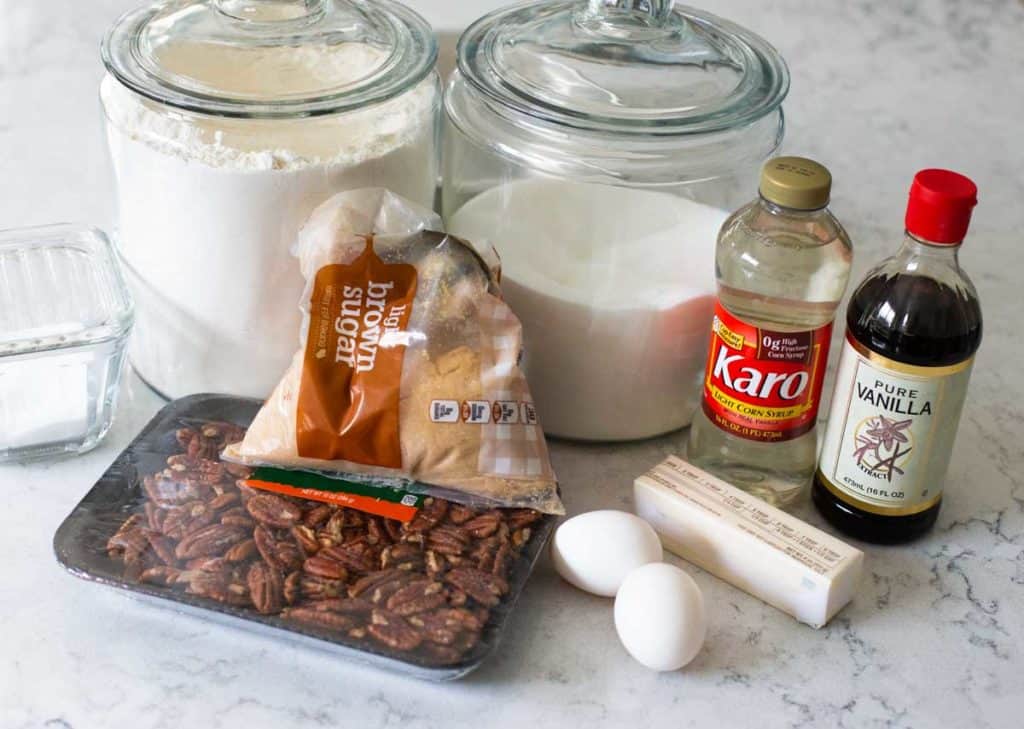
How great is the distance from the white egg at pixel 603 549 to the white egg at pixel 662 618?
39mm

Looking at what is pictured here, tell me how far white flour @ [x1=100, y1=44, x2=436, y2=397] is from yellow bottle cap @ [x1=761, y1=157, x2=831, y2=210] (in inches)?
12.1

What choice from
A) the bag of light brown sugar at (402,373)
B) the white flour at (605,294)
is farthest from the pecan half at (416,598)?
the white flour at (605,294)

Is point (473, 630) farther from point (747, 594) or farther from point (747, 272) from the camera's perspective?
point (747, 272)

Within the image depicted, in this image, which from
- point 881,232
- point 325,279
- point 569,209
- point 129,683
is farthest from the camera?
point 881,232

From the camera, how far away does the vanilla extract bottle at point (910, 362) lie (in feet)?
3.02

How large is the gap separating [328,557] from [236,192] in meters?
0.29

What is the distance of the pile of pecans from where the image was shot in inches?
36.2

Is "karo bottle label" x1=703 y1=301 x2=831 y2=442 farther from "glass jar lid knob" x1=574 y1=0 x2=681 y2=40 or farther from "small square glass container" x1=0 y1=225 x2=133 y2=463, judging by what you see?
"small square glass container" x1=0 y1=225 x2=133 y2=463

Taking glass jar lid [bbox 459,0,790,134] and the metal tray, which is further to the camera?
glass jar lid [bbox 459,0,790,134]

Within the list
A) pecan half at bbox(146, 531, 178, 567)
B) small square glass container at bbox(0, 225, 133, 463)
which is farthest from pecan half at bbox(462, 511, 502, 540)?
small square glass container at bbox(0, 225, 133, 463)

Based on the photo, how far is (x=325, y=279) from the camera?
3.41 feet

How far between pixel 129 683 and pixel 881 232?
99 cm

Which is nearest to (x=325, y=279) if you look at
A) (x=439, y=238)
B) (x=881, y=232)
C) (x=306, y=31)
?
(x=439, y=238)

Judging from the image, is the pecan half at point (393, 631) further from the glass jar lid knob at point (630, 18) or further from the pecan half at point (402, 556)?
the glass jar lid knob at point (630, 18)
